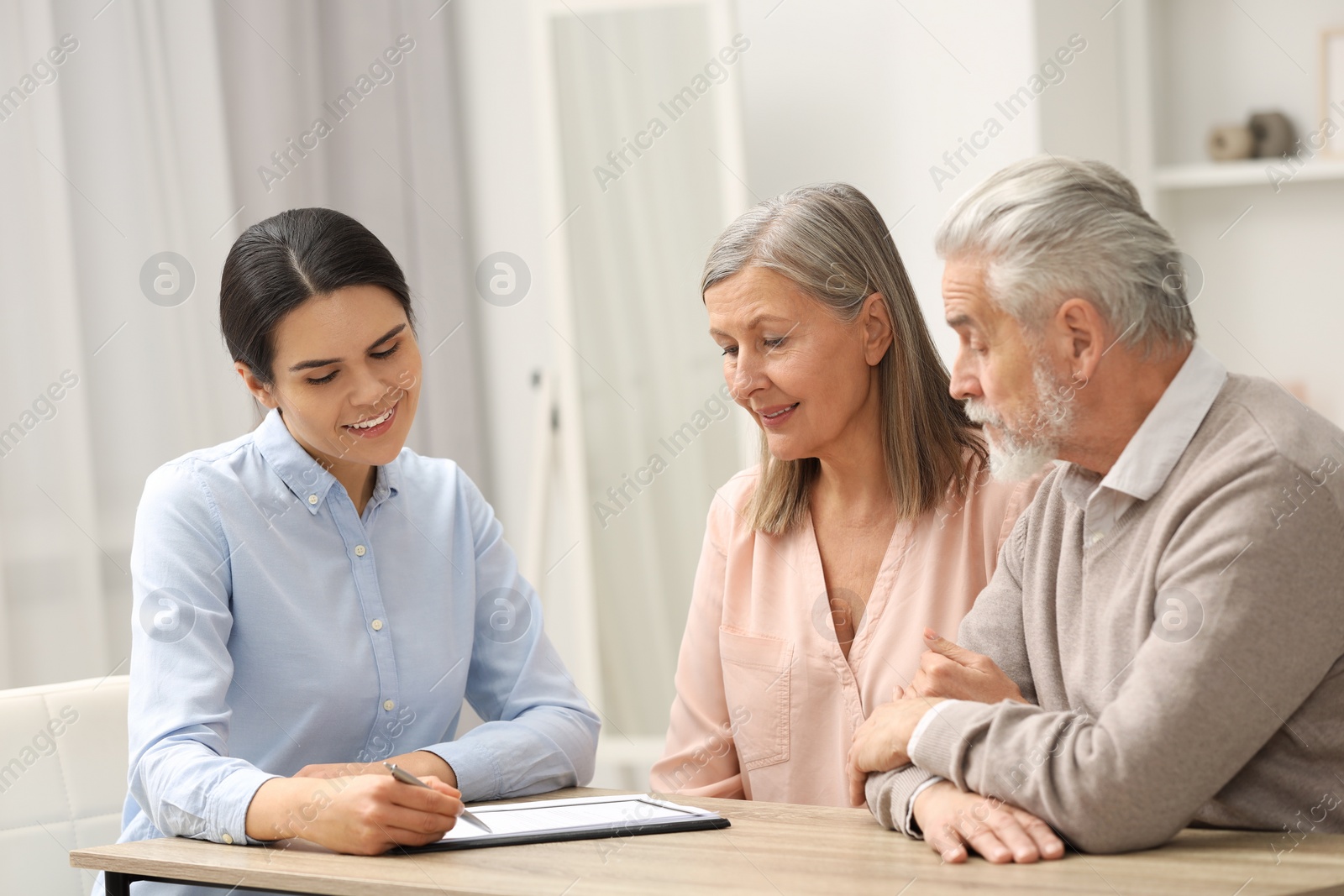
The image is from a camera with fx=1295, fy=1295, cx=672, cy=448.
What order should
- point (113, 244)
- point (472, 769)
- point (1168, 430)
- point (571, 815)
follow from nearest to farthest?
point (1168, 430) → point (571, 815) → point (472, 769) → point (113, 244)

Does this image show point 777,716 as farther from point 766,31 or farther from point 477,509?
point 766,31

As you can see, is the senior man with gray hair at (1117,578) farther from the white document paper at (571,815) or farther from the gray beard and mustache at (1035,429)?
the white document paper at (571,815)

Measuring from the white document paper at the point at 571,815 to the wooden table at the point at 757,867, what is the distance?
0.04 metres

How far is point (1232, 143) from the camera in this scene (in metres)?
3.28

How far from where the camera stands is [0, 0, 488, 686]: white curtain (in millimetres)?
2709

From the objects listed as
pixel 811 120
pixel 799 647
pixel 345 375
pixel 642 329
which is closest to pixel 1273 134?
pixel 811 120

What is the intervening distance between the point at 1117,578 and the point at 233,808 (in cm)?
101

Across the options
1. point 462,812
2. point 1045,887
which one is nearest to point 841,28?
point 462,812

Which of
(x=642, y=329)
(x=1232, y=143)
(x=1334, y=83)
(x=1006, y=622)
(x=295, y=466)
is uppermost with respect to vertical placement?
(x=1334, y=83)

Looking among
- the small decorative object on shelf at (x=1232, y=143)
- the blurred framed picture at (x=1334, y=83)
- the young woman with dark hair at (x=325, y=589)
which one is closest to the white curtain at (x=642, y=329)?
the small decorative object on shelf at (x=1232, y=143)

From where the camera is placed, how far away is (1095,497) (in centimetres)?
139

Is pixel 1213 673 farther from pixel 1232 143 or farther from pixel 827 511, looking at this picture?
pixel 1232 143

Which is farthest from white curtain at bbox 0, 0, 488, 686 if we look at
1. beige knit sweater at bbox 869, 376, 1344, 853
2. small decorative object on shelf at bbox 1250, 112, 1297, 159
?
small decorative object on shelf at bbox 1250, 112, 1297, 159

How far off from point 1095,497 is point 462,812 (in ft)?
2.70
